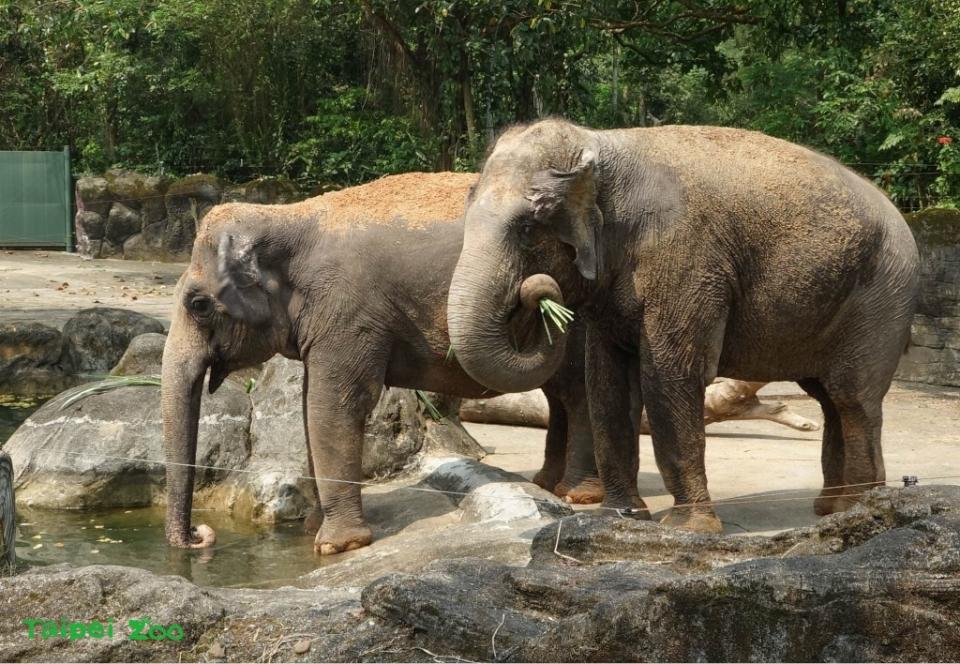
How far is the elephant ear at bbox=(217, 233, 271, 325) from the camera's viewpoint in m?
7.45

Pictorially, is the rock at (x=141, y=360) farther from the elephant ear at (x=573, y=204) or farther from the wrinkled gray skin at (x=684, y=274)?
the elephant ear at (x=573, y=204)

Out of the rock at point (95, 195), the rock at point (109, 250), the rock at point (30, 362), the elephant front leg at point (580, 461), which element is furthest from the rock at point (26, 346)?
the rock at point (95, 195)

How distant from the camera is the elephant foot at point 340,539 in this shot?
295 inches

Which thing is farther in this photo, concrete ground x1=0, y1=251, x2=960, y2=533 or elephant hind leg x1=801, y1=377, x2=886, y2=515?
concrete ground x1=0, y1=251, x2=960, y2=533

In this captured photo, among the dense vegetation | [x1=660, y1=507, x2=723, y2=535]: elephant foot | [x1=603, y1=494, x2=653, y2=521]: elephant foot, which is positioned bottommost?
[x1=603, y1=494, x2=653, y2=521]: elephant foot

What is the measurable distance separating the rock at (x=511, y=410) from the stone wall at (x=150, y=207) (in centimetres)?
1137

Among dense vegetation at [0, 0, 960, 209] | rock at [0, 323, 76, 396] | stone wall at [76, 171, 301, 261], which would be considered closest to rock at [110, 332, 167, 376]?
rock at [0, 323, 76, 396]

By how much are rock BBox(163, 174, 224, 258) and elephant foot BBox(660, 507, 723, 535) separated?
659 inches

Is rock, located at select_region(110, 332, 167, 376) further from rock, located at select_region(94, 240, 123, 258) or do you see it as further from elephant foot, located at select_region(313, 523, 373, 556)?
rock, located at select_region(94, 240, 123, 258)

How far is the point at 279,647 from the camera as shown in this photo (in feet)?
14.2

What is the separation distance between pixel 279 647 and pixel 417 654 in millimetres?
500

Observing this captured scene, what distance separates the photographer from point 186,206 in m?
22.7

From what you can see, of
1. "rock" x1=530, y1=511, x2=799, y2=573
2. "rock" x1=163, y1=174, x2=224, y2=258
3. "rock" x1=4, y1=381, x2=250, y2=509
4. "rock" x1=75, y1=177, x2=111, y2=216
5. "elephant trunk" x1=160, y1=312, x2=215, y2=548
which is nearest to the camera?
"rock" x1=530, y1=511, x2=799, y2=573

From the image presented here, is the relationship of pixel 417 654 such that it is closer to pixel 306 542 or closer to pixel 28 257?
pixel 306 542
